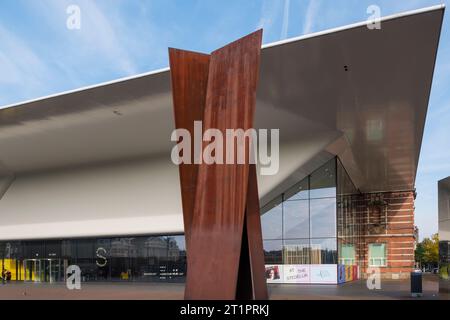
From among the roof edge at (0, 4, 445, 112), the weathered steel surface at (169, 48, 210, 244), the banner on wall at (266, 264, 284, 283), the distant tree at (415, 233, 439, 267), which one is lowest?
the distant tree at (415, 233, 439, 267)

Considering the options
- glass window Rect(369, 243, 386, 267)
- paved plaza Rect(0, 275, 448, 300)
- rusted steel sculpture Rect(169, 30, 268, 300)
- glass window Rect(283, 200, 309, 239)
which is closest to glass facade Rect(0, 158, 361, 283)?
glass window Rect(283, 200, 309, 239)

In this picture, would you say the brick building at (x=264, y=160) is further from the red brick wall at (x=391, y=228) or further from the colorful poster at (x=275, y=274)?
the red brick wall at (x=391, y=228)

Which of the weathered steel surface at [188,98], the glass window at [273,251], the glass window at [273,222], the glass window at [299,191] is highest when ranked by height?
the weathered steel surface at [188,98]

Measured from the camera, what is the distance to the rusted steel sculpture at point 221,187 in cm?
Answer: 1110

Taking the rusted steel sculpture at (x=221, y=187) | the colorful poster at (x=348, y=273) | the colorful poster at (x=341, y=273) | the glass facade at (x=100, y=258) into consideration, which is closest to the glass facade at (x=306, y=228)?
the colorful poster at (x=341, y=273)

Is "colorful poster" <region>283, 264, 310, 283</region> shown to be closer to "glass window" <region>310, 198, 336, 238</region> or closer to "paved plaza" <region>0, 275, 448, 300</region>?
"glass window" <region>310, 198, 336, 238</region>

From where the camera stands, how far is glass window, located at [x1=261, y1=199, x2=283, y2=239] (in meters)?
26.0

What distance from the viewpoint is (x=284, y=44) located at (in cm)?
1559

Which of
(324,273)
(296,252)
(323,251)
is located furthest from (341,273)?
(296,252)

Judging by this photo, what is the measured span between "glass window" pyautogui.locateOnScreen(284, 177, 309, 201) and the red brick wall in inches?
544

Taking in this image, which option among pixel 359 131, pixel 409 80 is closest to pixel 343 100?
pixel 409 80

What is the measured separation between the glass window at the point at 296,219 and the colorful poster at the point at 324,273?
5.92ft

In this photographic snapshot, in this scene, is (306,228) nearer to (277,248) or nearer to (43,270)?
(277,248)
